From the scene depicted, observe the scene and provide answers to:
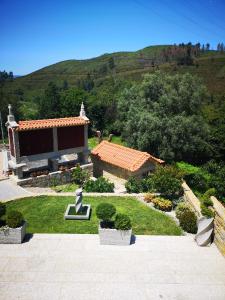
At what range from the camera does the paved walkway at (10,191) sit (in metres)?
18.8

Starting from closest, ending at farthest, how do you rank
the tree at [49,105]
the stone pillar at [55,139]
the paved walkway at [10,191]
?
the paved walkway at [10,191], the stone pillar at [55,139], the tree at [49,105]

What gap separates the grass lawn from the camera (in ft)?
46.9

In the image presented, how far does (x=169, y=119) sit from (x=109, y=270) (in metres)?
19.9

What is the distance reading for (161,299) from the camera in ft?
31.9

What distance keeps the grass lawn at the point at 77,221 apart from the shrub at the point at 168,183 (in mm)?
1618

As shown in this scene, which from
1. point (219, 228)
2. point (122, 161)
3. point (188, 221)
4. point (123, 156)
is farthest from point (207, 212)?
point (123, 156)

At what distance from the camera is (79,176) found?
74.5 feet

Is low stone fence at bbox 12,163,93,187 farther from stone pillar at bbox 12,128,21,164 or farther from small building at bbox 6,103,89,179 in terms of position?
stone pillar at bbox 12,128,21,164

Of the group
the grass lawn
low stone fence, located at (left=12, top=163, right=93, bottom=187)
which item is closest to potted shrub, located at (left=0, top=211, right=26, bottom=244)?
the grass lawn

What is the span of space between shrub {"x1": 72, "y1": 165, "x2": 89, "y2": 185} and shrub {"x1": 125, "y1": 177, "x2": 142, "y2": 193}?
3615mm

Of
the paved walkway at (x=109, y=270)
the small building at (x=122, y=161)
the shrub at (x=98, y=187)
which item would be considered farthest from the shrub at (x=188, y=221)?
the small building at (x=122, y=161)

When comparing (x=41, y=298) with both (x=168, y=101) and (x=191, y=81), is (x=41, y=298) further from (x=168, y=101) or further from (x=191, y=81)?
(x=191, y=81)

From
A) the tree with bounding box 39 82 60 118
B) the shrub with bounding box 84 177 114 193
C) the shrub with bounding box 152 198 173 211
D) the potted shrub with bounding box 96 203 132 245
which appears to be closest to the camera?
the potted shrub with bounding box 96 203 132 245

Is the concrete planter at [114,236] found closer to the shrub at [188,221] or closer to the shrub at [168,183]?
the shrub at [188,221]
